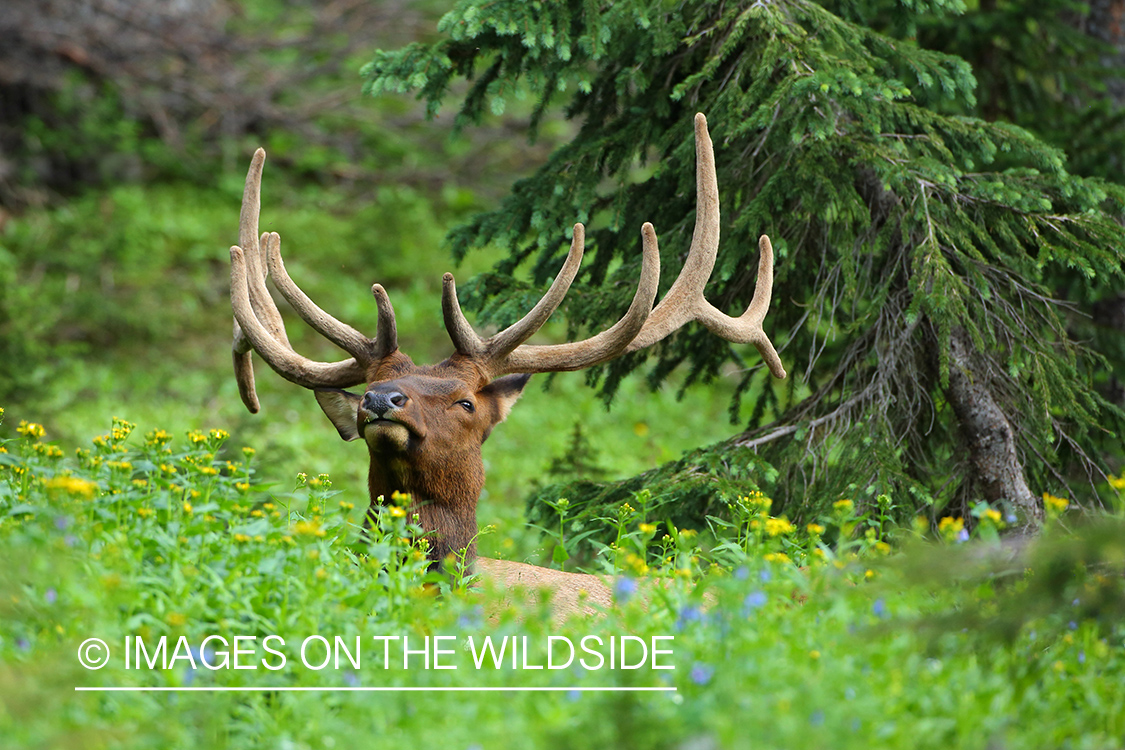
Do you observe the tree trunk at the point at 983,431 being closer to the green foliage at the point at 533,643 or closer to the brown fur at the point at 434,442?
the green foliage at the point at 533,643

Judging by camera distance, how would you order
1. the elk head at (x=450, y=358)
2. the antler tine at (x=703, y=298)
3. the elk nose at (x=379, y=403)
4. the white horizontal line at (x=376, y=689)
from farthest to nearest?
the antler tine at (x=703, y=298) → the elk head at (x=450, y=358) → the elk nose at (x=379, y=403) → the white horizontal line at (x=376, y=689)

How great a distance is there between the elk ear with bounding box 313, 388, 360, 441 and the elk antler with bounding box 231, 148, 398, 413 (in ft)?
0.16

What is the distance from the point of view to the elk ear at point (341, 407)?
5441mm

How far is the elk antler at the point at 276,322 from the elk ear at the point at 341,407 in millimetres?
49

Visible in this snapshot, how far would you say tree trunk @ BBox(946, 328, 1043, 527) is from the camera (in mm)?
5727

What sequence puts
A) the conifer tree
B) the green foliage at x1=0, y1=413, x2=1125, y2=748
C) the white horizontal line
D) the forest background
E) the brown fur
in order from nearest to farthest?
the green foliage at x1=0, y1=413, x2=1125, y2=748
the white horizontal line
the forest background
the brown fur
the conifer tree

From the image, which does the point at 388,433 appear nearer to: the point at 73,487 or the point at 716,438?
the point at 73,487

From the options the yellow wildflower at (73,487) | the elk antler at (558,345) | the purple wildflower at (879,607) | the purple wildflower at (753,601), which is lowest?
the purple wildflower at (753,601)

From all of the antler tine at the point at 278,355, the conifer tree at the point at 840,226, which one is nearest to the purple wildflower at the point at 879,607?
the conifer tree at the point at 840,226

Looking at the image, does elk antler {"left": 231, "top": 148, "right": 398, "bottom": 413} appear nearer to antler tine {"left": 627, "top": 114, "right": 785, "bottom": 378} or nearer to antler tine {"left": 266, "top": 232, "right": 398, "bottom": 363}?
antler tine {"left": 266, "top": 232, "right": 398, "bottom": 363}

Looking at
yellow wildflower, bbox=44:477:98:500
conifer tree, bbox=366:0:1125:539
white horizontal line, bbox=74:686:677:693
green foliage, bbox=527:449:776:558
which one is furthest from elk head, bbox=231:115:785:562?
white horizontal line, bbox=74:686:677:693

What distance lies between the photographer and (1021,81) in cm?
772

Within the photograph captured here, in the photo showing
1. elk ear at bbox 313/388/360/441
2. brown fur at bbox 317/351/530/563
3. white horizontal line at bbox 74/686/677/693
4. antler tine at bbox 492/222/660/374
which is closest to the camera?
white horizontal line at bbox 74/686/677/693

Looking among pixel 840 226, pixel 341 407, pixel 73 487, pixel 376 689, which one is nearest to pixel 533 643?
pixel 376 689
